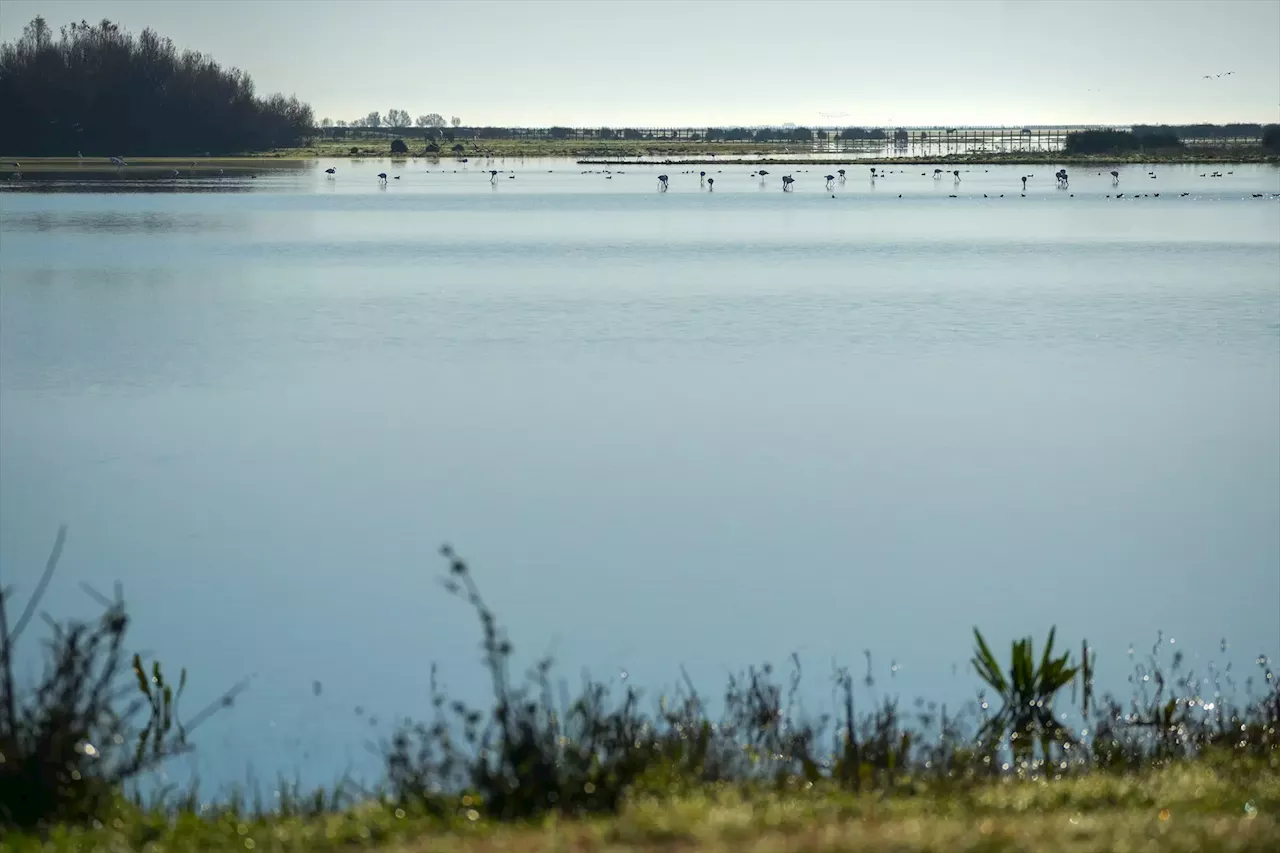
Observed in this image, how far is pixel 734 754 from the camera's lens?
7773 millimetres

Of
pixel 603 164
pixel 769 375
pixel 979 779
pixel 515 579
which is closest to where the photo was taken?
pixel 979 779

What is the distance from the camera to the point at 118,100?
11350cm

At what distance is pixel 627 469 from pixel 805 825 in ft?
30.2

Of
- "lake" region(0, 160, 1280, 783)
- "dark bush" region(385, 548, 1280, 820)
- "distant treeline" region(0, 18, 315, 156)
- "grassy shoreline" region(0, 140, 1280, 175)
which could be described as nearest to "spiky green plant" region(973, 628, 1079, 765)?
"dark bush" region(385, 548, 1280, 820)

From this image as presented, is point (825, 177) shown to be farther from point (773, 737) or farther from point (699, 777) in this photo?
point (699, 777)

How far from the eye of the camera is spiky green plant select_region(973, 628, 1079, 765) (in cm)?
859

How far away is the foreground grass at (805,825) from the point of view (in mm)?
5516

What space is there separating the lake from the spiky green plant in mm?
650

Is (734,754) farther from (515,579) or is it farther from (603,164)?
(603,164)

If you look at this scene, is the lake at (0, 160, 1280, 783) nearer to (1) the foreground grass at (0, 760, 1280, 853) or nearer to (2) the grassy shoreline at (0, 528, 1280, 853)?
(2) the grassy shoreline at (0, 528, 1280, 853)

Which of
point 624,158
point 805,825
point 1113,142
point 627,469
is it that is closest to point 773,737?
point 805,825

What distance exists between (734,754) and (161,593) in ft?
16.0

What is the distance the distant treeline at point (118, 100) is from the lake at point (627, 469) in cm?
8146

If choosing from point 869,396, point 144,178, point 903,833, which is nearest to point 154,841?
point 903,833
